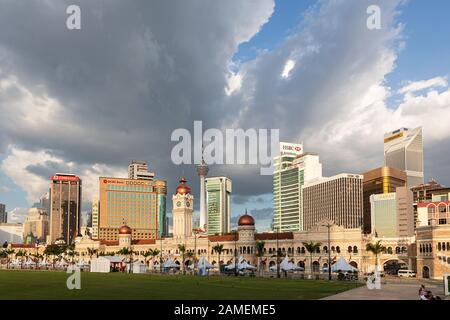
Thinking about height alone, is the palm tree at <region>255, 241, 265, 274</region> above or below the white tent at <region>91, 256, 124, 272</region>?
above

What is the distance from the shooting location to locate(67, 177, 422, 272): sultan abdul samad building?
382 feet

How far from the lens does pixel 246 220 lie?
13675 centimetres

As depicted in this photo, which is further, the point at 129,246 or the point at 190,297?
the point at 129,246

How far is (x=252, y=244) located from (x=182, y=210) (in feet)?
150

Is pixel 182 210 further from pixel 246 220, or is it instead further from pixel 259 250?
pixel 259 250

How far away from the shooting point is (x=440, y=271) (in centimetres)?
9250

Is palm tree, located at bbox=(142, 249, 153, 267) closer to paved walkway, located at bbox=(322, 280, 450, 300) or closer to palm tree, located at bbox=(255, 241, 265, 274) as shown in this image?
palm tree, located at bbox=(255, 241, 265, 274)

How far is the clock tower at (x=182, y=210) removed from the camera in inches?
6826

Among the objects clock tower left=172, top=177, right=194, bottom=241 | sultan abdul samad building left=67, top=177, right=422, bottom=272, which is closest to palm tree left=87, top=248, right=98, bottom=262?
sultan abdul samad building left=67, top=177, right=422, bottom=272
